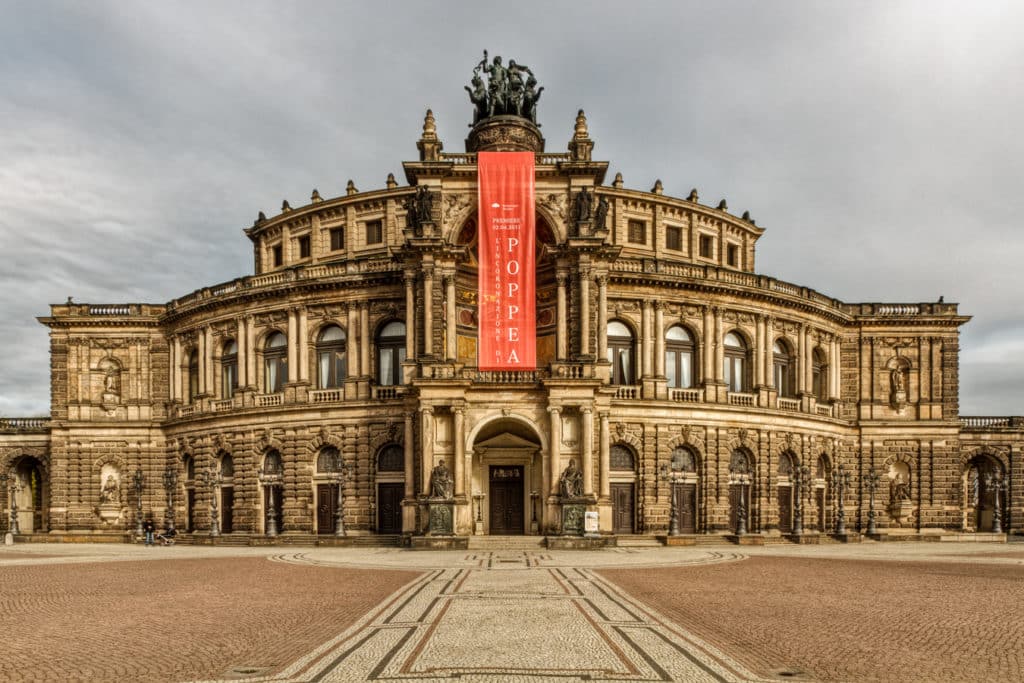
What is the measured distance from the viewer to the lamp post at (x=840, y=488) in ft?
176

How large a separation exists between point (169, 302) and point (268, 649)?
48.7m

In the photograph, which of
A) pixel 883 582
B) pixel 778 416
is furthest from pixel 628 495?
pixel 883 582

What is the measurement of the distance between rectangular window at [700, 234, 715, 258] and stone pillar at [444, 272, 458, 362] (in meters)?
21.3

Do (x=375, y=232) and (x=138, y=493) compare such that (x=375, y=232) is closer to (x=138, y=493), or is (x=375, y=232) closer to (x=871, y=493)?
(x=138, y=493)

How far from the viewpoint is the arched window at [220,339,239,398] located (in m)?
55.4

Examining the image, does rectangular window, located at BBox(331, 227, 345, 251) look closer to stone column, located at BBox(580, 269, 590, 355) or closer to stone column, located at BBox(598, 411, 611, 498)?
stone column, located at BBox(580, 269, 590, 355)

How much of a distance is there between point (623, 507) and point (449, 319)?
1485cm

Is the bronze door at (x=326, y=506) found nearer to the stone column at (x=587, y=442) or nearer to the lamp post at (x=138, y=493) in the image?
the lamp post at (x=138, y=493)

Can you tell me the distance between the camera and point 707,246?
194ft

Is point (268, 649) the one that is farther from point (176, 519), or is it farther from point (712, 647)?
point (176, 519)

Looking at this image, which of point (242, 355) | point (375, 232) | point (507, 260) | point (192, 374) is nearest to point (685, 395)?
point (507, 260)

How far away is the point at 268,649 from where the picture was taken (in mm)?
15109

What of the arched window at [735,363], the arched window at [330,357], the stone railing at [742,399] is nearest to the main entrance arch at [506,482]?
the arched window at [330,357]

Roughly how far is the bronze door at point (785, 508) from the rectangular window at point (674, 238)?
16865 mm
